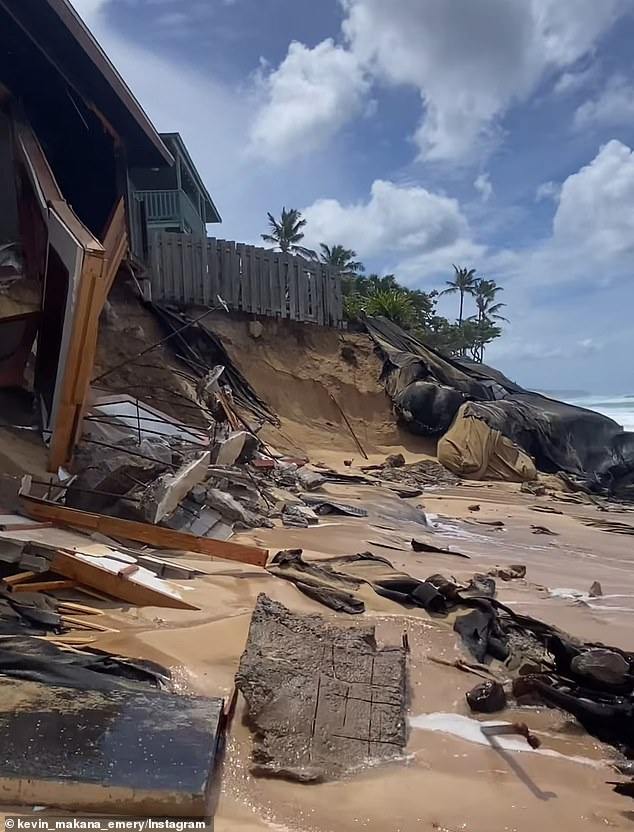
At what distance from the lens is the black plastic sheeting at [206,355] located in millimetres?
15836

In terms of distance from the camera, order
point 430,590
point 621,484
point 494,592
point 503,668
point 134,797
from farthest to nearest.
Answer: point 621,484 → point 494,592 → point 430,590 → point 503,668 → point 134,797

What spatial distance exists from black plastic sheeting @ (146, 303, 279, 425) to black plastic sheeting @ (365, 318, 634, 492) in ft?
13.4

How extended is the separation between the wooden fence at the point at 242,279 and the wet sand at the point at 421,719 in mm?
10987

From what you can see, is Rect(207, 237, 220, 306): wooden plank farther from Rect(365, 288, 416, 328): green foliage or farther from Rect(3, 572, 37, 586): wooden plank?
Rect(3, 572, 37, 586): wooden plank

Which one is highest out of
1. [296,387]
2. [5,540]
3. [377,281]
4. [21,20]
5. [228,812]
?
[377,281]

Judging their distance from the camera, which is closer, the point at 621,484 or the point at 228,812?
the point at 228,812

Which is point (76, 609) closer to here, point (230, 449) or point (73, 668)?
point (73, 668)

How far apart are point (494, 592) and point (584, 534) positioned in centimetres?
507

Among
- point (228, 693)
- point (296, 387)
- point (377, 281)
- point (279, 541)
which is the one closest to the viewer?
point (228, 693)

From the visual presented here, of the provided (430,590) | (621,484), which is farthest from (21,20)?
(621,484)

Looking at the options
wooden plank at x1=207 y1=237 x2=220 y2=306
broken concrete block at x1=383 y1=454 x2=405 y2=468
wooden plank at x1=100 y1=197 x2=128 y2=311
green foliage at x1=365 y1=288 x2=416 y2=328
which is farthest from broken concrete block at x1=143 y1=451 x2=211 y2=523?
green foliage at x1=365 y1=288 x2=416 y2=328

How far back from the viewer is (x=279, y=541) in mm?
7074

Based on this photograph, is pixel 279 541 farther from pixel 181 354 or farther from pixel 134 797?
pixel 181 354

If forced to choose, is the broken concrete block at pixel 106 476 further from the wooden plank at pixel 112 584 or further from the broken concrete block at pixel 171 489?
the wooden plank at pixel 112 584
